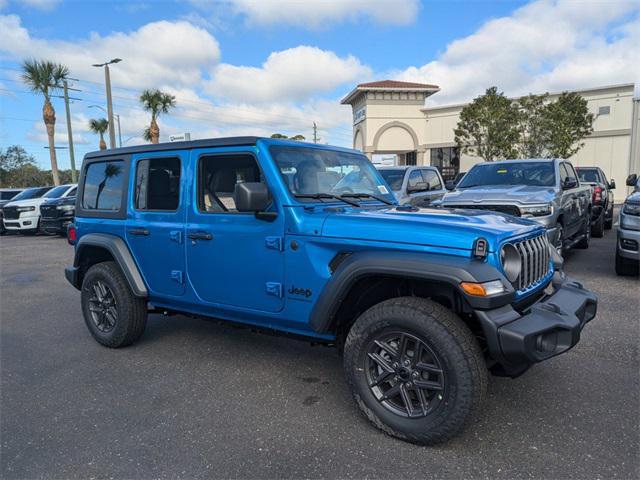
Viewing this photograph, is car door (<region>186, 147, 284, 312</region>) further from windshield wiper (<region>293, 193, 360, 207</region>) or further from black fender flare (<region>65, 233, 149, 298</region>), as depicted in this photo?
black fender flare (<region>65, 233, 149, 298</region>)

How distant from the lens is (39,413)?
10.7 ft

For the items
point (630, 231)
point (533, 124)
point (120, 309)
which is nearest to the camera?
point (120, 309)

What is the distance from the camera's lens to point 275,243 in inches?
127

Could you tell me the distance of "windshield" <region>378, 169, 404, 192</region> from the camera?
10.2m

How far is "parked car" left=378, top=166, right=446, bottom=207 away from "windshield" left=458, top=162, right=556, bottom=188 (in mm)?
1229

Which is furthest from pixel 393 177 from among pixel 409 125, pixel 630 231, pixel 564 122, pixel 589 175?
pixel 409 125

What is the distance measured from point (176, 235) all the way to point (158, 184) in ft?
1.83

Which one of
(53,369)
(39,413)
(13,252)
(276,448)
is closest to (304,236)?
(276,448)

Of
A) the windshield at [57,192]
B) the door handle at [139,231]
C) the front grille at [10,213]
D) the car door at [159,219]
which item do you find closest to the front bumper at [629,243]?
the car door at [159,219]

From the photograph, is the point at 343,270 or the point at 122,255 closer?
the point at 343,270

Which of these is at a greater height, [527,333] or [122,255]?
[122,255]

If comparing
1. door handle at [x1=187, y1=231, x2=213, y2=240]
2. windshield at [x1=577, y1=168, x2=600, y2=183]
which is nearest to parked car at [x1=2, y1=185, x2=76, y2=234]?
door handle at [x1=187, y1=231, x2=213, y2=240]

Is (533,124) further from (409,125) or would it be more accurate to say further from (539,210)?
(539,210)

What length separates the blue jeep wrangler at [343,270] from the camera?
8.52 ft
